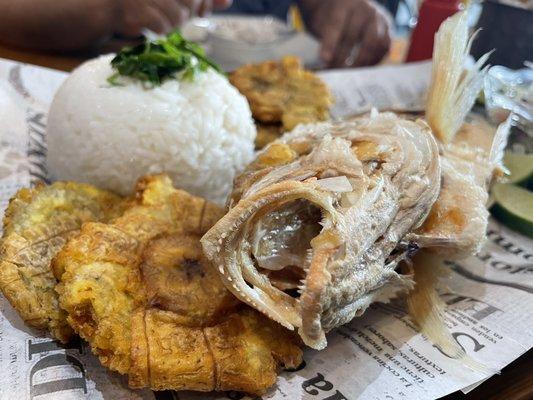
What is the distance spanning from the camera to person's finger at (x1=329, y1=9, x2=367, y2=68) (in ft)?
13.3

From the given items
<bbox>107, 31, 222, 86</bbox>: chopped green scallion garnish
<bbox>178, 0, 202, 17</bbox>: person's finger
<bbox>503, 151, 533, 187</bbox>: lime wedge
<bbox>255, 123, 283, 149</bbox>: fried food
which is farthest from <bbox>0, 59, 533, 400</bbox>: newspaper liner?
<bbox>178, 0, 202, 17</bbox>: person's finger

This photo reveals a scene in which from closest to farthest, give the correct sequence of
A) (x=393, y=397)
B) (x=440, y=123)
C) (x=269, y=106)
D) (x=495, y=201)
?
(x=393, y=397) → (x=440, y=123) → (x=495, y=201) → (x=269, y=106)

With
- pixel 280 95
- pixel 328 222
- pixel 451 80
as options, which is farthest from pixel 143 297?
pixel 280 95

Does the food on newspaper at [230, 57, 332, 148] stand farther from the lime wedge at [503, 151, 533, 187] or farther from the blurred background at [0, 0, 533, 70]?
the lime wedge at [503, 151, 533, 187]

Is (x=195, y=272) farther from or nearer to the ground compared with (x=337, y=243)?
nearer to the ground

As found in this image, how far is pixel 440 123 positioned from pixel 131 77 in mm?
1161

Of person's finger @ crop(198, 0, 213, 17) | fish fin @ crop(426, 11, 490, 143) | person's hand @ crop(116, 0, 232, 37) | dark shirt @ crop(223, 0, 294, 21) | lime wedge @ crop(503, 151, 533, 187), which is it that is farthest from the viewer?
dark shirt @ crop(223, 0, 294, 21)

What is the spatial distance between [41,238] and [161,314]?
1.48ft

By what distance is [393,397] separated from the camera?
1304mm

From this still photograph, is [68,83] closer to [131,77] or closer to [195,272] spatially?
[131,77]

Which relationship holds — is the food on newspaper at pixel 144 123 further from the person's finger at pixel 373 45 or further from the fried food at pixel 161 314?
the person's finger at pixel 373 45

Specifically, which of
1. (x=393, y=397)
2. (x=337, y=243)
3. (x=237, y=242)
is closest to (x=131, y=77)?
(x=237, y=242)

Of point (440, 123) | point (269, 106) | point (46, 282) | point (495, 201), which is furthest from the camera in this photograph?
point (269, 106)

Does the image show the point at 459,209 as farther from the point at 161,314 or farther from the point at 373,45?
the point at 373,45
